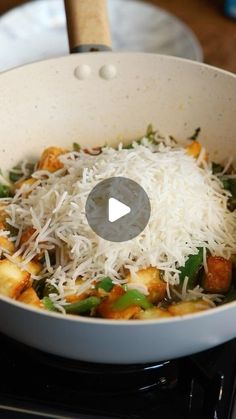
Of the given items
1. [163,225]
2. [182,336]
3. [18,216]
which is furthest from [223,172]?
[182,336]

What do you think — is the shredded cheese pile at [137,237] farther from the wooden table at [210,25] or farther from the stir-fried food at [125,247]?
the wooden table at [210,25]

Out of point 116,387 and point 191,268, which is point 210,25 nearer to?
point 191,268

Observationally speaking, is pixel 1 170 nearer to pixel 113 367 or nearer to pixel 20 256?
pixel 20 256

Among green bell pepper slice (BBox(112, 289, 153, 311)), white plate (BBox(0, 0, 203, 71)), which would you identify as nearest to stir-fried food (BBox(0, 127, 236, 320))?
green bell pepper slice (BBox(112, 289, 153, 311))

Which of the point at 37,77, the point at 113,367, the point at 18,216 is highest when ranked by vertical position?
the point at 37,77
